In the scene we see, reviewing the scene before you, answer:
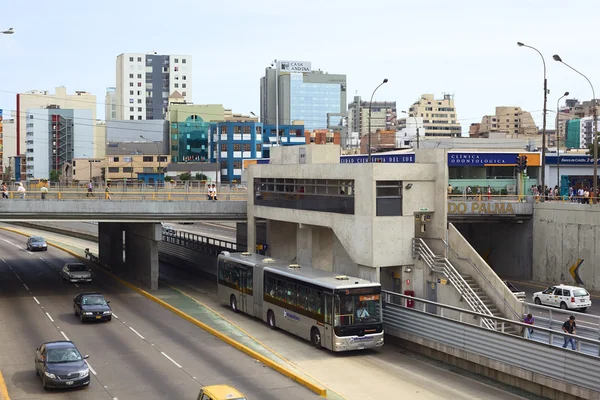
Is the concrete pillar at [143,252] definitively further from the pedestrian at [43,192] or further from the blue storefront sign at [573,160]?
the blue storefront sign at [573,160]

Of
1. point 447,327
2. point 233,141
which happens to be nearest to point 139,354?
point 447,327

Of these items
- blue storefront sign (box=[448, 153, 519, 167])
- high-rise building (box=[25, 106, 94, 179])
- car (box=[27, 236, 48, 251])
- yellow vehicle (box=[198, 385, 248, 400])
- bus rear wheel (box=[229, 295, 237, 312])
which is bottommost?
car (box=[27, 236, 48, 251])

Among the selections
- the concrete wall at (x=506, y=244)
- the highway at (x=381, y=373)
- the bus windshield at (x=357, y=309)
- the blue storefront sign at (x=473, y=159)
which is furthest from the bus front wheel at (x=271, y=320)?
the blue storefront sign at (x=473, y=159)

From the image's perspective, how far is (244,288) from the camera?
37.3 m

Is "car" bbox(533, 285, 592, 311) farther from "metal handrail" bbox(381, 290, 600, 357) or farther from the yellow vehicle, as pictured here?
the yellow vehicle

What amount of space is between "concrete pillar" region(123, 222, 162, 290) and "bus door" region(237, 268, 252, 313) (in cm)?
1072

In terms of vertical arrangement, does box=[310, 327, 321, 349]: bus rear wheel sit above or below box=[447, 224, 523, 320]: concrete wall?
below

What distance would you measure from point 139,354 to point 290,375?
702cm

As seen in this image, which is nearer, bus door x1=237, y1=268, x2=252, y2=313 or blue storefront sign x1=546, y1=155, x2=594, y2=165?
bus door x1=237, y1=268, x2=252, y2=313

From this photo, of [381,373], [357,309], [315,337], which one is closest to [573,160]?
[315,337]

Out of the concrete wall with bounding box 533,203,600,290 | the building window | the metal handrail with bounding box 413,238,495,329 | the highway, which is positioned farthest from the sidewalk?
the concrete wall with bounding box 533,203,600,290

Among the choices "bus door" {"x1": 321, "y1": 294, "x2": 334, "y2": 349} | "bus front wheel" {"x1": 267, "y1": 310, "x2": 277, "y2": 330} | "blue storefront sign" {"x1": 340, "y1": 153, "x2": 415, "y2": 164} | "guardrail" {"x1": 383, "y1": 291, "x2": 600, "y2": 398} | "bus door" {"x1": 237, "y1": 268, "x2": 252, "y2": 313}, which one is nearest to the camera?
"guardrail" {"x1": 383, "y1": 291, "x2": 600, "y2": 398}

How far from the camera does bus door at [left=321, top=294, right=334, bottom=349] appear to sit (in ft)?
95.2

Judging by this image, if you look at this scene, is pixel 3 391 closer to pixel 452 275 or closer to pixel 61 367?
pixel 61 367
